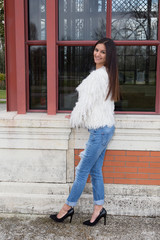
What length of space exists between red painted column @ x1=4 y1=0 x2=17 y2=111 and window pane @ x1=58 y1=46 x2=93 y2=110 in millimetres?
546

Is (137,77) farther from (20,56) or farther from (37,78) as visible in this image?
(20,56)

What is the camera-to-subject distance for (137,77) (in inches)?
120

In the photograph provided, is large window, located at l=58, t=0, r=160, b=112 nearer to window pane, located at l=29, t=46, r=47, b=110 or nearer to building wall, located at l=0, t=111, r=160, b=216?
window pane, located at l=29, t=46, r=47, b=110

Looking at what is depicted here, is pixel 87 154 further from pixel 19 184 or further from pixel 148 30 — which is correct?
pixel 148 30

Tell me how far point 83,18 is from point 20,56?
832 mm

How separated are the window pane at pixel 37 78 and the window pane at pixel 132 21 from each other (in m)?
0.86

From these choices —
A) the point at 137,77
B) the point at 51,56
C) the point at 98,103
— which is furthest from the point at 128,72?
the point at 51,56

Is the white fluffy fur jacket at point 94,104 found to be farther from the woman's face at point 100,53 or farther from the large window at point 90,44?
the large window at point 90,44

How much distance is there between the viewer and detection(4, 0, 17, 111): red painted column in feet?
9.84

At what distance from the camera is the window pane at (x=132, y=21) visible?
2938 mm

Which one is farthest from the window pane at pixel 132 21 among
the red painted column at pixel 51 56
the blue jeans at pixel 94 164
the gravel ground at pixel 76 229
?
the gravel ground at pixel 76 229

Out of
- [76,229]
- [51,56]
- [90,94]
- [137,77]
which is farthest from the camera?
[137,77]

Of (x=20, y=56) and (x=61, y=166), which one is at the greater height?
(x=20, y=56)

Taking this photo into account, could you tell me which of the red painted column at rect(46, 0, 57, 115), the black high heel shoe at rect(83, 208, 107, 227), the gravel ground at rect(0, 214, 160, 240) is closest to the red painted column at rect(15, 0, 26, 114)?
the red painted column at rect(46, 0, 57, 115)
